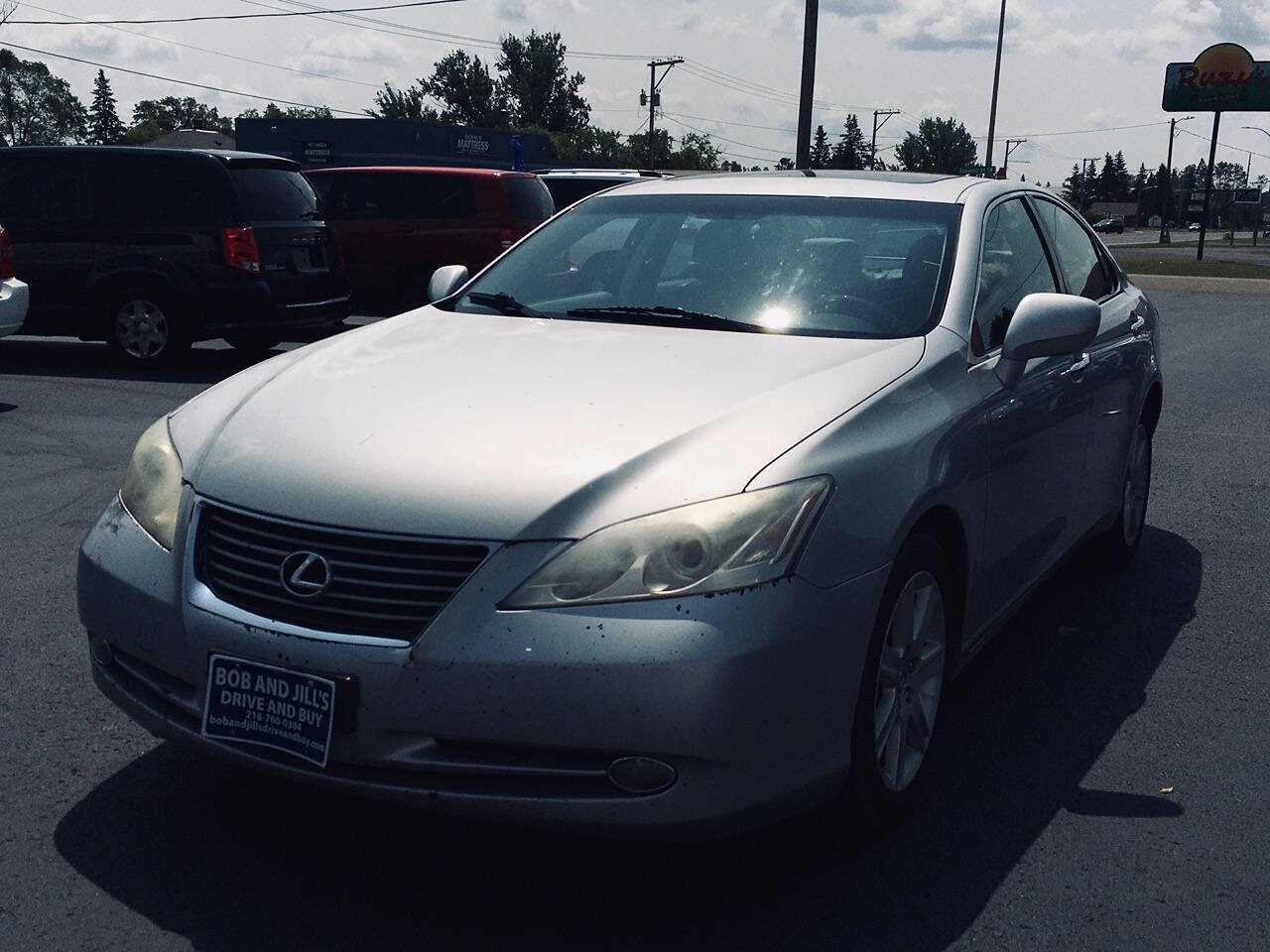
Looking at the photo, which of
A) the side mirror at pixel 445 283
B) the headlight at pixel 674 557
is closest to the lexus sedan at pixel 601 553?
the headlight at pixel 674 557

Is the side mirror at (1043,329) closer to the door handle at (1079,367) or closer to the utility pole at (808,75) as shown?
the door handle at (1079,367)

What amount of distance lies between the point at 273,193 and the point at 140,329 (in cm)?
154

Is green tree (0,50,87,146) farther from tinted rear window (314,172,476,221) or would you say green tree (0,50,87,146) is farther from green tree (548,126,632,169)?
tinted rear window (314,172,476,221)

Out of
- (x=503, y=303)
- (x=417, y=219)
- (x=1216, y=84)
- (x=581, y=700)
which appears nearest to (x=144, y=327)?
(x=417, y=219)

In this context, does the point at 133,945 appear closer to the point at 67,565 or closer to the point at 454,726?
the point at 454,726

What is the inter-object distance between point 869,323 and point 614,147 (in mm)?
118289

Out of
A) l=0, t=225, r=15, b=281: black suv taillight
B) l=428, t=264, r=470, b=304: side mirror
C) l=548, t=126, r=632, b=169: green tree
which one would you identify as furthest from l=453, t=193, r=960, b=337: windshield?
l=548, t=126, r=632, b=169: green tree

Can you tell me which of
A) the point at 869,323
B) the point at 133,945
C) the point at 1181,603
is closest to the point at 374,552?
the point at 133,945

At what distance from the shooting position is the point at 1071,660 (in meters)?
4.68

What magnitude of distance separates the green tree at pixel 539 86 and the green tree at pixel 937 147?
32.5 metres

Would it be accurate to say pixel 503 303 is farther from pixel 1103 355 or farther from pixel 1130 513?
pixel 1130 513

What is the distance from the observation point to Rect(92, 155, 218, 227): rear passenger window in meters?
11.1

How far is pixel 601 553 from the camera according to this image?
271 cm

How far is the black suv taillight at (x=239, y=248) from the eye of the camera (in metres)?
11.0
